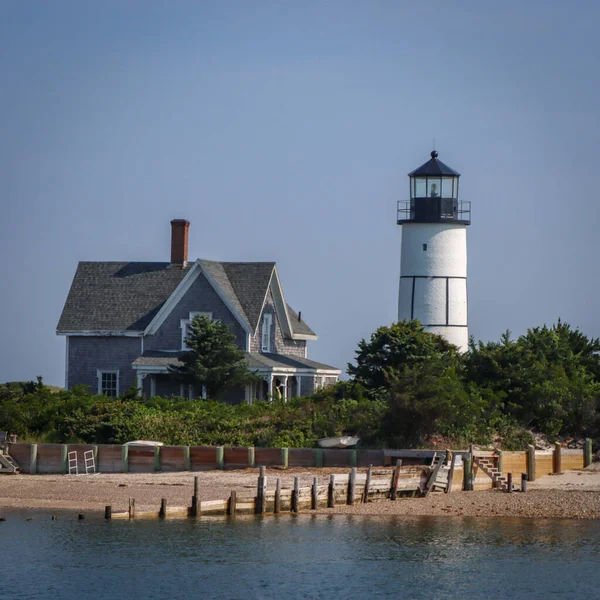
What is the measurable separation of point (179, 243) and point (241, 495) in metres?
20.7

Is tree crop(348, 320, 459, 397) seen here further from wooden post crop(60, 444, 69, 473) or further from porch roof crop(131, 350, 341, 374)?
wooden post crop(60, 444, 69, 473)

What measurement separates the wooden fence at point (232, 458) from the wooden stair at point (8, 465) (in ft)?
0.57

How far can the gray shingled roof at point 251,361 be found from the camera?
162 feet

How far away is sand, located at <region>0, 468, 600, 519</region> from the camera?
35188 millimetres

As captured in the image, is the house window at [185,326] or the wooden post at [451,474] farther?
the house window at [185,326]

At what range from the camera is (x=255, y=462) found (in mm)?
39688

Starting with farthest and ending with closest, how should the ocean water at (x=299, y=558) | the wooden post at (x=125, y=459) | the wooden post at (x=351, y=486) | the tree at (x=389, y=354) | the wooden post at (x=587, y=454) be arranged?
the tree at (x=389, y=354)
the wooden post at (x=587, y=454)
the wooden post at (x=125, y=459)
the wooden post at (x=351, y=486)
the ocean water at (x=299, y=558)

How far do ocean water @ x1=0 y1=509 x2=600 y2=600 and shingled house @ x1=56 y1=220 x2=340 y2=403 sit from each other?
1637 centimetres

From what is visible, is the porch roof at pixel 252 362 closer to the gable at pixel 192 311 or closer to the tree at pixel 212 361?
the gable at pixel 192 311

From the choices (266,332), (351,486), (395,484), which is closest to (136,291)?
(266,332)

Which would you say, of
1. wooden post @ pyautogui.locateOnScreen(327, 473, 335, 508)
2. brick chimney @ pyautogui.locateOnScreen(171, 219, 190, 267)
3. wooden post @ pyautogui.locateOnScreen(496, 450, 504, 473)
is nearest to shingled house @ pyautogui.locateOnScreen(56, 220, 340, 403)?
brick chimney @ pyautogui.locateOnScreen(171, 219, 190, 267)

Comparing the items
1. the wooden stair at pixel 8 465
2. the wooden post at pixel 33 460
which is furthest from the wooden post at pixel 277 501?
the wooden stair at pixel 8 465

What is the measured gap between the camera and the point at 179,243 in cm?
5444

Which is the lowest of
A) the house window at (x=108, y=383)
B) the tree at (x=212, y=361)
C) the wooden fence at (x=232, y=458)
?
the wooden fence at (x=232, y=458)
